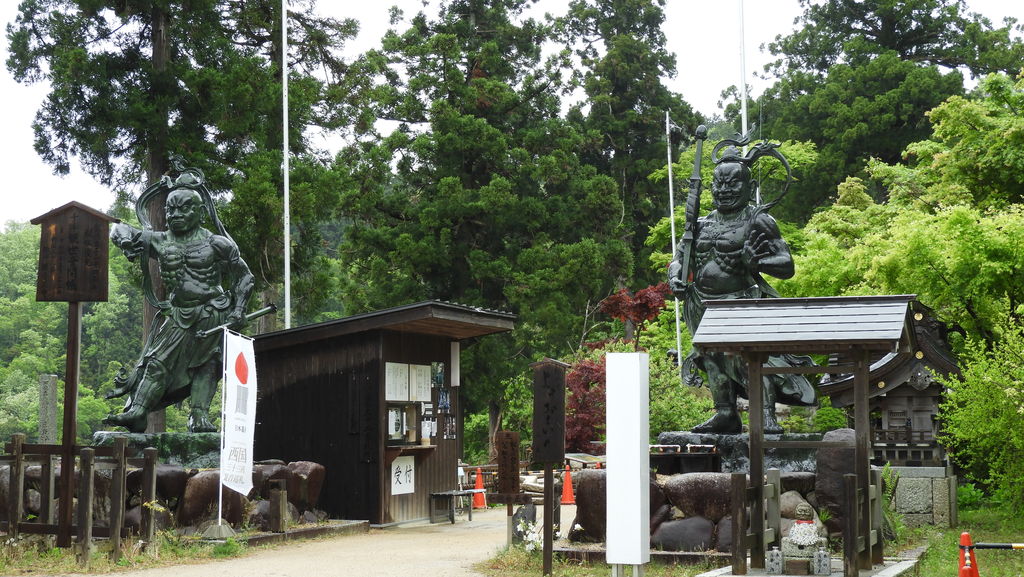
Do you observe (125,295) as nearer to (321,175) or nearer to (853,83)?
(321,175)

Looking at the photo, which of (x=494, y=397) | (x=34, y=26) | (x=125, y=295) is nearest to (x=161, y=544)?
(x=34, y=26)

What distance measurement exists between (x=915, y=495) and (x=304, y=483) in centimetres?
889

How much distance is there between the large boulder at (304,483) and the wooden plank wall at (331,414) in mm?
758

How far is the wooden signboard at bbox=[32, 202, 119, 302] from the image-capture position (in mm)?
11719

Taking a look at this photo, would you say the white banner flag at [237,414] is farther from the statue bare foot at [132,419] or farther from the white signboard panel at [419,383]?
the white signboard panel at [419,383]

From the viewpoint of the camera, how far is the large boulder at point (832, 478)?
35.3 feet

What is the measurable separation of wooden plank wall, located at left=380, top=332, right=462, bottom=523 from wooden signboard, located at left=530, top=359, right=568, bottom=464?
18.3ft

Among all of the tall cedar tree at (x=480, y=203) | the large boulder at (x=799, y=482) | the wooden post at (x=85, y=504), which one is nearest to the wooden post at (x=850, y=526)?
the large boulder at (x=799, y=482)

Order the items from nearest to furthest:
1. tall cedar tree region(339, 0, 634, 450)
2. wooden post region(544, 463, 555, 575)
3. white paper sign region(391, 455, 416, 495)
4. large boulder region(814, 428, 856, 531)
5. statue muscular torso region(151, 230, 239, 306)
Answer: wooden post region(544, 463, 555, 575), large boulder region(814, 428, 856, 531), statue muscular torso region(151, 230, 239, 306), white paper sign region(391, 455, 416, 495), tall cedar tree region(339, 0, 634, 450)

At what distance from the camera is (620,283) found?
1363 inches

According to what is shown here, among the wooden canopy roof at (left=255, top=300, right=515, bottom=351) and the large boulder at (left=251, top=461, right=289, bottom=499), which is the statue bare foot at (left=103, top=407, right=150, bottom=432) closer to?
the large boulder at (left=251, top=461, right=289, bottom=499)

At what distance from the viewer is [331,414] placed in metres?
16.2

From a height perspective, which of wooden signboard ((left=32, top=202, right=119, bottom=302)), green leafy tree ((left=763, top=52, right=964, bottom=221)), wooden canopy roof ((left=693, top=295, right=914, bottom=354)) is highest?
green leafy tree ((left=763, top=52, right=964, bottom=221))

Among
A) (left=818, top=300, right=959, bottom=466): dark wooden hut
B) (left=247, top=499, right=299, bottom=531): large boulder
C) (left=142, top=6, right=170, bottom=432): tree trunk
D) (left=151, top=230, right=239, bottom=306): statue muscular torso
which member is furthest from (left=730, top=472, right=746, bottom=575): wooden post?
(left=142, top=6, right=170, bottom=432): tree trunk
